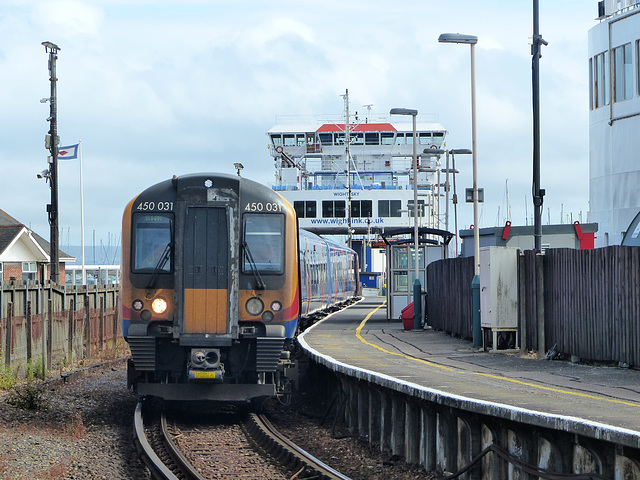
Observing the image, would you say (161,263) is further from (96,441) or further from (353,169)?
(353,169)

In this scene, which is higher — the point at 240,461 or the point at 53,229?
the point at 53,229

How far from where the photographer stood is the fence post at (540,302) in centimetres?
1731

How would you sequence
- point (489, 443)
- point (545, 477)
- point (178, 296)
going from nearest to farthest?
point (545, 477), point (489, 443), point (178, 296)

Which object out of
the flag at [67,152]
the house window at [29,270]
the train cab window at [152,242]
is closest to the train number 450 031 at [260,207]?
the train cab window at [152,242]

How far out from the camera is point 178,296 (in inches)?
547

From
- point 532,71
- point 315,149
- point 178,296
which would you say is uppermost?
point 315,149

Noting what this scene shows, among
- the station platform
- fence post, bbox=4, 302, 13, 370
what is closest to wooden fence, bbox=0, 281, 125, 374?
fence post, bbox=4, 302, 13, 370

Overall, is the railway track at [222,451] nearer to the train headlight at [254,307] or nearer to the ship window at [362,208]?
the train headlight at [254,307]

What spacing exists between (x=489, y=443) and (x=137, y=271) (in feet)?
21.7

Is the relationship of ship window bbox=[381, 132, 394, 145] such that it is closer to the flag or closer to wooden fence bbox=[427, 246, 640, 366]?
the flag

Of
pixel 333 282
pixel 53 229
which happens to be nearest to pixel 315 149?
pixel 333 282

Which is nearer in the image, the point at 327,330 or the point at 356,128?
the point at 327,330

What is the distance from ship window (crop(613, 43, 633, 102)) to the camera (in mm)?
42312

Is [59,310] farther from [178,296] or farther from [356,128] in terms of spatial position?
[356,128]
